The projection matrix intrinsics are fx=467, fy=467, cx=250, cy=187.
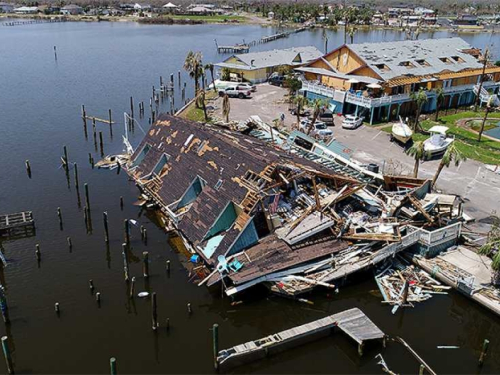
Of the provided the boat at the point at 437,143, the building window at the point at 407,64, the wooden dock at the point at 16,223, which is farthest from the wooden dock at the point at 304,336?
the building window at the point at 407,64

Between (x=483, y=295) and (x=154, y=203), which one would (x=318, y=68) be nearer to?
(x=154, y=203)

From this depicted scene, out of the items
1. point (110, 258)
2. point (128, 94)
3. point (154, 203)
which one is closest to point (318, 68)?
point (128, 94)

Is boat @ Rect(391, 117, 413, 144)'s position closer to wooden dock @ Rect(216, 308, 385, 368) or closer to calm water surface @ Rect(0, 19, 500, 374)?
calm water surface @ Rect(0, 19, 500, 374)

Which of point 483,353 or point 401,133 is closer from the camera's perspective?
point 483,353

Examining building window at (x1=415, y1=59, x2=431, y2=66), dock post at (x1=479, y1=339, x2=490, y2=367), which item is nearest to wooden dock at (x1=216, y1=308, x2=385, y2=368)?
dock post at (x1=479, y1=339, x2=490, y2=367)

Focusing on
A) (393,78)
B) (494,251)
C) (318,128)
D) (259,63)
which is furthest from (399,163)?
(259,63)

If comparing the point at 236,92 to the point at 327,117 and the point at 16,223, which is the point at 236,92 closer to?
the point at 327,117

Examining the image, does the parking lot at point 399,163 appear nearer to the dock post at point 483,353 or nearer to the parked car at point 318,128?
the parked car at point 318,128
